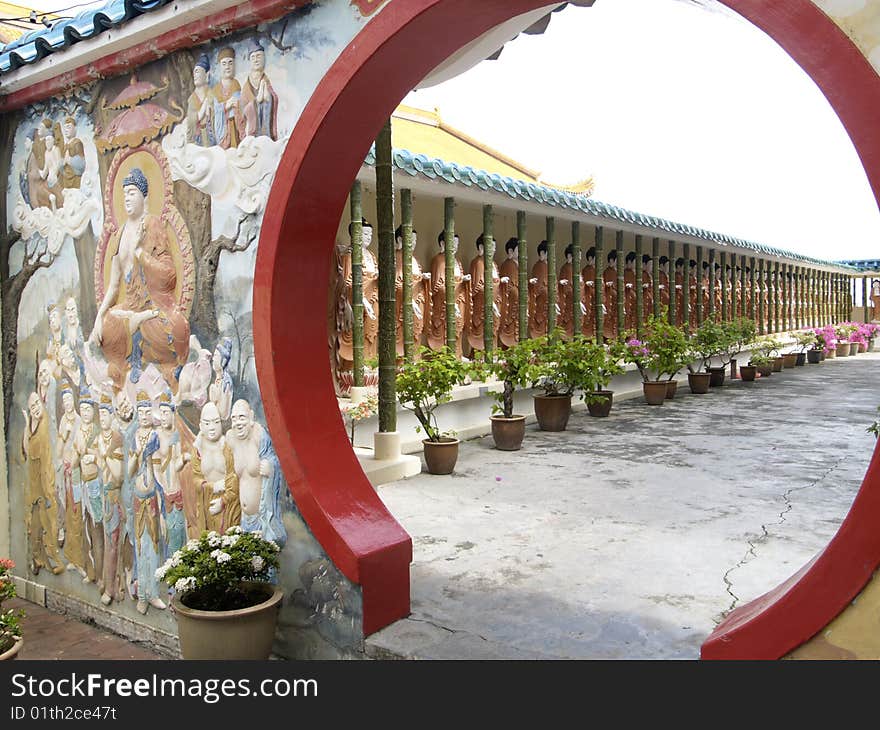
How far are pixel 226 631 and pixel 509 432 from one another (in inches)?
180

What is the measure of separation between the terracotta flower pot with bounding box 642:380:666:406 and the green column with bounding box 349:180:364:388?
17.1 ft

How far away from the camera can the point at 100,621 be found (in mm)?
4238

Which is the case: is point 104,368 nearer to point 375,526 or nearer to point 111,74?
point 111,74

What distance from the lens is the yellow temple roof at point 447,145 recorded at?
570 inches

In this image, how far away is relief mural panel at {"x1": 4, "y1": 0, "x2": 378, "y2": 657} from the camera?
321 cm

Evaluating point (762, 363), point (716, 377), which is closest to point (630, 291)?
point (716, 377)

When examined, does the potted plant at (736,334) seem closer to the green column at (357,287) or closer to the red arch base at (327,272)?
the green column at (357,287)

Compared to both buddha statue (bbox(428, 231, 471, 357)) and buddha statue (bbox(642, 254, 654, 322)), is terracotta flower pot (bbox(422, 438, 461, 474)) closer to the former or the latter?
buddha statue (bbox(428, 231, 471, 357))

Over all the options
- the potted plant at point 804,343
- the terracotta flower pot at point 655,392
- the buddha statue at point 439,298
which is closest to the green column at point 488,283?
the buddha statue at point 439,298

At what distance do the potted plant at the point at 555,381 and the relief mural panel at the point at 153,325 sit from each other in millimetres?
4850

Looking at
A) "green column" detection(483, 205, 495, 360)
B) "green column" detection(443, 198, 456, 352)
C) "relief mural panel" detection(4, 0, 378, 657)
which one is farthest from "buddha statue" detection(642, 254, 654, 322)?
"relief mural panel" detection(4, 0, 378, 657)
